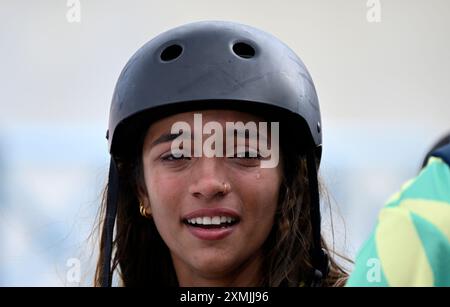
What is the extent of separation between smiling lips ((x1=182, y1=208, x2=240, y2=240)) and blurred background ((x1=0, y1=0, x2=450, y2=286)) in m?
1.02

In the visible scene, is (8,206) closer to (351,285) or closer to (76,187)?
(76,187)

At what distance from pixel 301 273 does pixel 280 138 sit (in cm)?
37

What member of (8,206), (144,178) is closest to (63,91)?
(8,206)

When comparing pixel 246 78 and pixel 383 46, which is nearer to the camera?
pixel 246 78

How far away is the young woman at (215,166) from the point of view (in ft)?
7.72

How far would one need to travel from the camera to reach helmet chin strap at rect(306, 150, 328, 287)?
8.34 ft

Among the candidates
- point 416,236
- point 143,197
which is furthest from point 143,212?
point 416,236

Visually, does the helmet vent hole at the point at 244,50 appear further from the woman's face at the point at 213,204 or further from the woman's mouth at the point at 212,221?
the woman's mouth at the point at 212,221

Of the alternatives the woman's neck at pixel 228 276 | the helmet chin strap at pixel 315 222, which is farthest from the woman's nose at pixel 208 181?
the helmet chin strap at pixel 315 222

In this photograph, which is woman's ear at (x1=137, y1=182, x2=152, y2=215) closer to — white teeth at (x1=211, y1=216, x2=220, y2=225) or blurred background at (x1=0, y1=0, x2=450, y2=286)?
white teeth at (x1=211, y1=216, x2=220, y2=225)

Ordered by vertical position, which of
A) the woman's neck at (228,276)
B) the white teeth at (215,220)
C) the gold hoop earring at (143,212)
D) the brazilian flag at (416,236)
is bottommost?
the brazilian flag at (416,236)

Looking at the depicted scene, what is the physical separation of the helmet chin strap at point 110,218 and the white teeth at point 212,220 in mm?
358

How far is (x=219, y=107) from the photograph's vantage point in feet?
7.95
